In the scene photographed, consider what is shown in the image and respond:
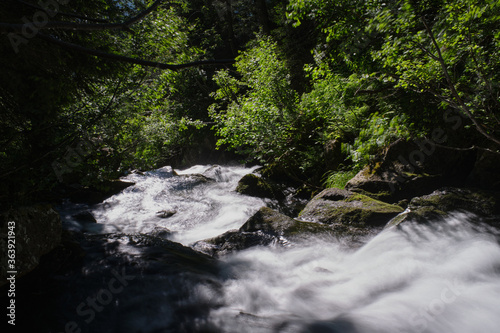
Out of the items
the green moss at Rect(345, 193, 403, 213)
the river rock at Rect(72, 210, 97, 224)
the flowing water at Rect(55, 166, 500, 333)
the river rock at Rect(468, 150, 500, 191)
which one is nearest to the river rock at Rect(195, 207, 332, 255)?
the flowing water at Rect(55, 166, 500, 333)

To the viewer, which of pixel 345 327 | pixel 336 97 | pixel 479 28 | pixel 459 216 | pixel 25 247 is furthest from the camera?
pixel 336 97

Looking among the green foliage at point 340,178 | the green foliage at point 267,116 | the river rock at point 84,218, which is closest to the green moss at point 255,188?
the green foliage at point 267,116

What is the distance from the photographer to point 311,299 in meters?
3.26

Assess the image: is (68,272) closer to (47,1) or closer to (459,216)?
(47,1)

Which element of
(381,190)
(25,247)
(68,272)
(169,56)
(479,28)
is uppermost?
(169,56)

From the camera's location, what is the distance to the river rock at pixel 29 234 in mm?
2682

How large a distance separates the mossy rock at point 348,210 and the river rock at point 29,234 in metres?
4.57

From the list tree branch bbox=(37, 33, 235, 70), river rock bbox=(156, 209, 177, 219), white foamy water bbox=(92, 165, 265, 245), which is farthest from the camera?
Result: river rock bbox=(156, 209, 177, 219)

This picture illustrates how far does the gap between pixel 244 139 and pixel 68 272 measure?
6708 mm

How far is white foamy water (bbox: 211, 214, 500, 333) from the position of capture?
8.76 feet

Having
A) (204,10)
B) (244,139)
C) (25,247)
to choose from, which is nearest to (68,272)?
(25,247)

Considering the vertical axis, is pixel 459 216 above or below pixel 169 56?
below

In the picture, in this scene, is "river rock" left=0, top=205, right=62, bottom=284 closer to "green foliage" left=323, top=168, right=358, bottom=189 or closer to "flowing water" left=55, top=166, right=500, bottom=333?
"flowing water" left=55, top=166, right=500, bottom=333

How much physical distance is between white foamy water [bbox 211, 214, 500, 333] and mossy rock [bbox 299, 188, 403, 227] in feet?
1.71
